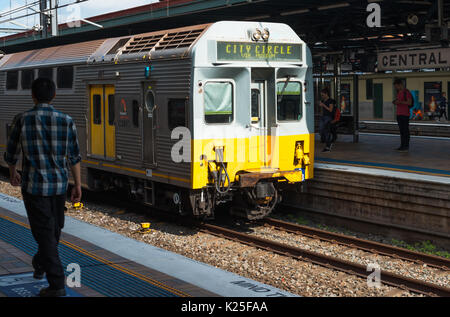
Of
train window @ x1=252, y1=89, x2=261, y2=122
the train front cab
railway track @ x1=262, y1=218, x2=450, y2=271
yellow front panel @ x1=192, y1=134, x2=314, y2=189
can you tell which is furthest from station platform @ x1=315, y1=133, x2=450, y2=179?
train window @ x1=252, y1=89, x2=261, y2=122

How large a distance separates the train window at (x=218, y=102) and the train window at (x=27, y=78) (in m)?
7.35

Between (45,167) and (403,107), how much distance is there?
1153cm

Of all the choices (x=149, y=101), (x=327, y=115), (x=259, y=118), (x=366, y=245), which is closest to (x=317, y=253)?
(x=366, y=245)

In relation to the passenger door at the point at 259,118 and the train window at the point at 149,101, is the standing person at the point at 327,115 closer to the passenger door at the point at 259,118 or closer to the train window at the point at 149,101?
the passenger door at the point at 259,118

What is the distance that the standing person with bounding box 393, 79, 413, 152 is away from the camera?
50.1 feet

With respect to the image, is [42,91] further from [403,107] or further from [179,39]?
[403,107]

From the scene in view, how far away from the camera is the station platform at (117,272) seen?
661cm

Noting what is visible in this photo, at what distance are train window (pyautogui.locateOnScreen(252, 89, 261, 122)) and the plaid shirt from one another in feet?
20.1

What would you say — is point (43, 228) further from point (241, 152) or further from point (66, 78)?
point (66, 78)

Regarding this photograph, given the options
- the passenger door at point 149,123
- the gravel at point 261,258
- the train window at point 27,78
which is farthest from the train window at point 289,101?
the train window at point 27,78

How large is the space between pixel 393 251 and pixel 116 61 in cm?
655

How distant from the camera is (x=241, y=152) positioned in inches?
446
